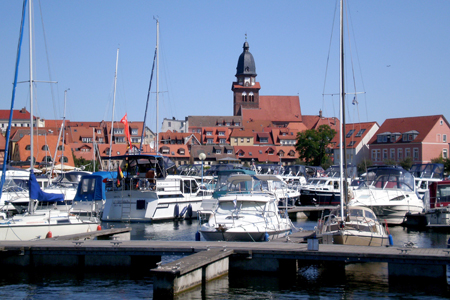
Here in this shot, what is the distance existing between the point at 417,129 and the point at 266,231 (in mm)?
75759

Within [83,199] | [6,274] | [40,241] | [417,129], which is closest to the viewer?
[6,274]

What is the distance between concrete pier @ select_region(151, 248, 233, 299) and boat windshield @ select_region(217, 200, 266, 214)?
4902 mm

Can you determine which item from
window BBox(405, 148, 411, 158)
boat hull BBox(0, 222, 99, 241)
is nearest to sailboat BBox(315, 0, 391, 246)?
boat hull BBox(0, 222, 99, 241)

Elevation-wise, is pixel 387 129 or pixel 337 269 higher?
pixel 387 129

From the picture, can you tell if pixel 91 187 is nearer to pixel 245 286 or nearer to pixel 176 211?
pixel 176 211

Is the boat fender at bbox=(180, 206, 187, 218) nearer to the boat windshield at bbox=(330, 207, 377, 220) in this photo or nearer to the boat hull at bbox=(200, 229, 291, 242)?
the boat hull at bbox=(200, 229, 291, 242)

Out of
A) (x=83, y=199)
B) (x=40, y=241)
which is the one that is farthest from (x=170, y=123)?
(x=40, y=241)

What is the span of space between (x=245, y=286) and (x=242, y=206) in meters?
6.08


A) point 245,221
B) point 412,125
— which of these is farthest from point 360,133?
point 245,221

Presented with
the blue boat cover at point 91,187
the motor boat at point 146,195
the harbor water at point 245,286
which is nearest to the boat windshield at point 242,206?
the harbor water at point 245,286

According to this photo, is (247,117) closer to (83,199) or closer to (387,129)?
(387,129)

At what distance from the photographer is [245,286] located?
55.9 ft

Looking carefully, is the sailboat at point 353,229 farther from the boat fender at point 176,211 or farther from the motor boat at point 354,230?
the boat fender at point 176,211

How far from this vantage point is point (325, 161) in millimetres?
99250
